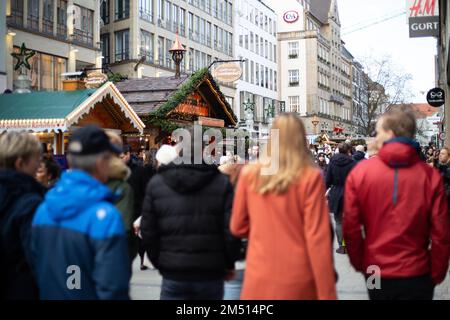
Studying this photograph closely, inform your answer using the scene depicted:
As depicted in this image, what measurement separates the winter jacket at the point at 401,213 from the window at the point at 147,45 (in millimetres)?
42621

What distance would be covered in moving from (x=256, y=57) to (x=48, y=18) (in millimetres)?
36196

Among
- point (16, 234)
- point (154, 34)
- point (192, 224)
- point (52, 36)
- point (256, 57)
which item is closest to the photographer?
point (16, 234)

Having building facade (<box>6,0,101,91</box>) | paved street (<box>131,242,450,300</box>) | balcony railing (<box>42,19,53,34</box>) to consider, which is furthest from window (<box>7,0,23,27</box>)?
paved street (<box>131,242,450,300</box>)


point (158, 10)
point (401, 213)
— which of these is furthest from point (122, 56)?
point (401, 213)

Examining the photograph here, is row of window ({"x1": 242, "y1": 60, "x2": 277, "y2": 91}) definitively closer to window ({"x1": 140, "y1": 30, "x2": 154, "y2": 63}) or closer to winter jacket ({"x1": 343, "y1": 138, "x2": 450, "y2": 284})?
window ({"x1": 140, "y1": 30, "x2": 154, "y2": 63})

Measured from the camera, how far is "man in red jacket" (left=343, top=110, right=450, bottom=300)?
12.4 feet

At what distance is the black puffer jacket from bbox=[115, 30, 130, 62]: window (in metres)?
42.0

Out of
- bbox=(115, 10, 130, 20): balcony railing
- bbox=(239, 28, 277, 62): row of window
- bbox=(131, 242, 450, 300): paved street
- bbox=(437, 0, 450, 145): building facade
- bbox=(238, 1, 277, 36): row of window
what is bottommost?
bbox=(131, 242, 450, 300): paved street

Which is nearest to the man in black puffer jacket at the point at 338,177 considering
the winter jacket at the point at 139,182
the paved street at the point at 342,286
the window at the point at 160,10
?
the paved street at the point at 342,286

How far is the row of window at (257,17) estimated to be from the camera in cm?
6350

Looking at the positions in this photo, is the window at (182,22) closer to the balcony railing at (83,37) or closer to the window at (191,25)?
the window at (191,25)

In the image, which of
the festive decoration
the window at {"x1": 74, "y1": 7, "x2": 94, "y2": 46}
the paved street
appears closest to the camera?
the paved street

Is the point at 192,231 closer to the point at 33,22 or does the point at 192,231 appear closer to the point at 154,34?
the point at 33,22

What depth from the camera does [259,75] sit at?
6750cm
